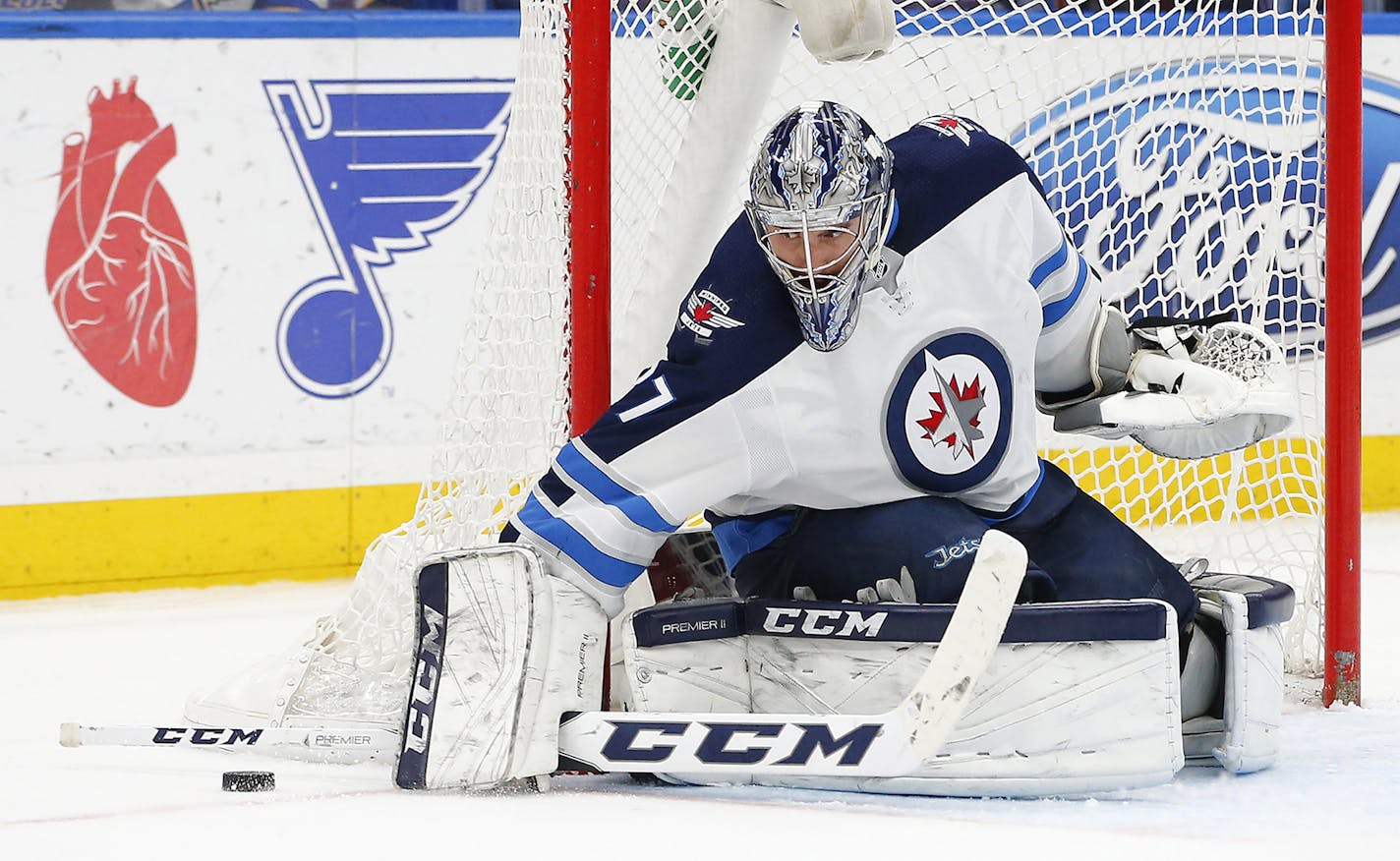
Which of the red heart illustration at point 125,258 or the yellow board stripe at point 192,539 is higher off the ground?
the red heart illustration at point 125,258

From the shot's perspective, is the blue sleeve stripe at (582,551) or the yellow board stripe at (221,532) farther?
the yellow board stripe at (221,532)

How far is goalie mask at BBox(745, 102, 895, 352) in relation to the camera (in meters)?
2.02

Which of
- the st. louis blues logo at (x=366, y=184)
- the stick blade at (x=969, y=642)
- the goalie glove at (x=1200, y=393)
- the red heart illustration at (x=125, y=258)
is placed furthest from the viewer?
the st. louis blues logo at (x=366, y=184)

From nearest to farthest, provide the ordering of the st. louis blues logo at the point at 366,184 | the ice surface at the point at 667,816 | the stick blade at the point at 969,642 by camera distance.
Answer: the ice surface at the point at 667,816 → the stick blade at the point at 969,642 → the st. louis blues logo at the point at 366,184

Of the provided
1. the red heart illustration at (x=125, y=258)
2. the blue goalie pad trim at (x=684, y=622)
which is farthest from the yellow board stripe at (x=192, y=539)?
the blue goalie pad trim at (x=684, y=622)

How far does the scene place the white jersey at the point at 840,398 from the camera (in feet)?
6.82

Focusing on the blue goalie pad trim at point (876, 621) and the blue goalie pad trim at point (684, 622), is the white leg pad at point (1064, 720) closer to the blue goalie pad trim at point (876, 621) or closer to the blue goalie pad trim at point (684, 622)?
the blue goalie pad trim at point (876, 621)

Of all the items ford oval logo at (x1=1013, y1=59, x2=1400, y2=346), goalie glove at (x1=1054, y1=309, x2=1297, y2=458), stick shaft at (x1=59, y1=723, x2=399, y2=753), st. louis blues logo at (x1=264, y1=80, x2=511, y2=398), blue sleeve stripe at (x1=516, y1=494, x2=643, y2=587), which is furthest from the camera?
st. louis blues logo at (x1=264, y1=80, x2=511, y2=398)

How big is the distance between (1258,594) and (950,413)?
0.44m

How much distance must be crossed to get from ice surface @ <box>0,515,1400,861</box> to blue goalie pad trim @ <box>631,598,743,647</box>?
6.8 inches

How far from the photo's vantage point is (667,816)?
1.95m

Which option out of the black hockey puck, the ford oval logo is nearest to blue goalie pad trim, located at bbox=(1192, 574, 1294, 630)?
the ford oval logo

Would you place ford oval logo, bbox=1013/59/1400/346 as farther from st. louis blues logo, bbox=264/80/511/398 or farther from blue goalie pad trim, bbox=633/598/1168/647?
st. louis blues logo, bbox=264/80/511/398

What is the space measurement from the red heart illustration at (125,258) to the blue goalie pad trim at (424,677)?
1.81 m
